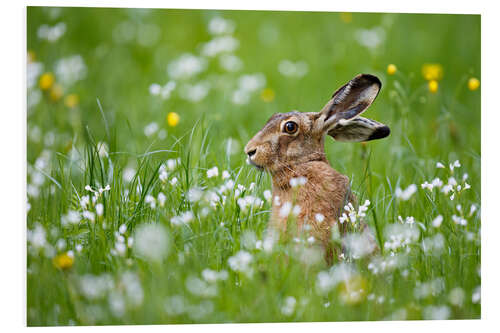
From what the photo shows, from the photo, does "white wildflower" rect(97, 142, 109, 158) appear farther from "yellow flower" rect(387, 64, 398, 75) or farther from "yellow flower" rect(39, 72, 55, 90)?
"yellow flower" rect(387, 64, 398, 75)

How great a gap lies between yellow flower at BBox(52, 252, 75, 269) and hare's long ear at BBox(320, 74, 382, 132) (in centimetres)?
181

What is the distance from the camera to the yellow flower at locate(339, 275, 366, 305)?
414 cm

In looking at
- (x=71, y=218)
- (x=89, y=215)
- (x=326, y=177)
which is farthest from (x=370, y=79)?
(x=71, y=218)

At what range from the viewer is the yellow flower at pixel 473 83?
5.01 m

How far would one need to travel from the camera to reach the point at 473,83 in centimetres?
502

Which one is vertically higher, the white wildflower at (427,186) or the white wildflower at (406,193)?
the white wildflower at (427,186)

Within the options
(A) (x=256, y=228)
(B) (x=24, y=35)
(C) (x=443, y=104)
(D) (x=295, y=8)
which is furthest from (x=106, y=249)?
(C) (x=443, y=104)

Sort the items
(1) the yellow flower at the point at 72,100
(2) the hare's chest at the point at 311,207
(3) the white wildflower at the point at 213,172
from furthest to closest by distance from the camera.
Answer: (1) the yellow flower at the point at 72,100 → (3) the white wildflower at the point at 213,172 → (2) the hare's chest at the point at 311,207

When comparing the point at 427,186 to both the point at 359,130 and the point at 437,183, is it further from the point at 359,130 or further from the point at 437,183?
the point at 359,130

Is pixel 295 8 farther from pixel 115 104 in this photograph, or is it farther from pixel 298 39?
pixel 115 104

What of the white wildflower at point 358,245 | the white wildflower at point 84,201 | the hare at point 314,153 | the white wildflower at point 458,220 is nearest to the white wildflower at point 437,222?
the white wildflower at point 458,220

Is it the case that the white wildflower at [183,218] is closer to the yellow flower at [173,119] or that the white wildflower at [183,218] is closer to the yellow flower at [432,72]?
the yellow flower at [173,119]

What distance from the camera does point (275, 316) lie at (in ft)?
13.6

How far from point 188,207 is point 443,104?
2.27 meters
